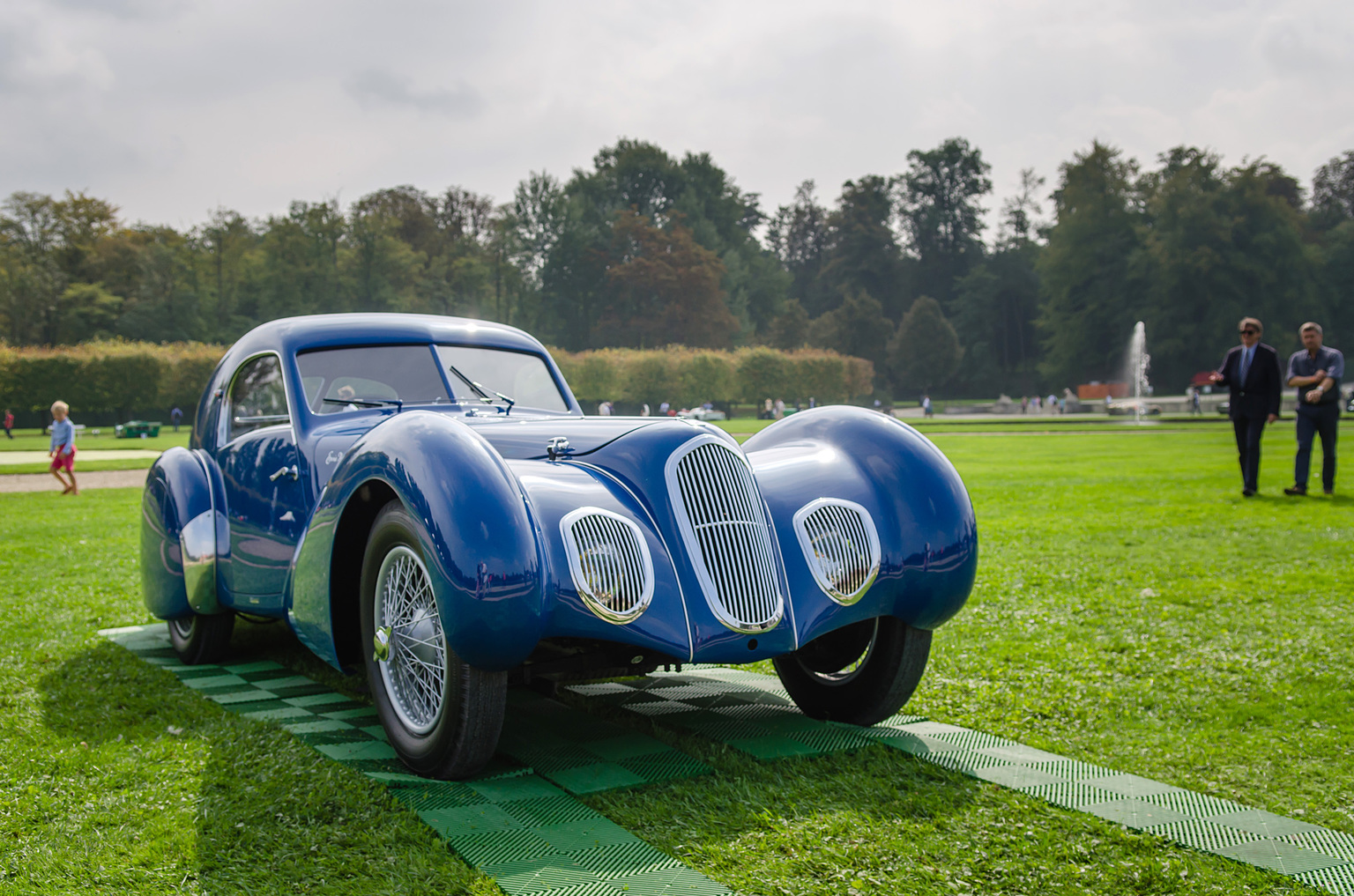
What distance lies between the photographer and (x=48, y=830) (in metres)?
3.27

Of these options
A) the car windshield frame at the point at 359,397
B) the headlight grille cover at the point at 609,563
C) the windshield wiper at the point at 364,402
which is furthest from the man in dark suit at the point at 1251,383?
the headlight grille cover at the point at 609,563

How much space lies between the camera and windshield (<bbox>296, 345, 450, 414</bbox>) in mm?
5445

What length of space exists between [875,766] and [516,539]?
5.30ft

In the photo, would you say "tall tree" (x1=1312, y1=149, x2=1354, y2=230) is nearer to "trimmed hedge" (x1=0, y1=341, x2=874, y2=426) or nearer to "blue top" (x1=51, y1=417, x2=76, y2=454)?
"trimmed hedge" (x1=0, y1=341, x2=874, y2=426)

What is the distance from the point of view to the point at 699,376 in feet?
214

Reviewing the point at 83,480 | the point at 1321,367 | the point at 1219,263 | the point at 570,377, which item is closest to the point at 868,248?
the point at 1219,263

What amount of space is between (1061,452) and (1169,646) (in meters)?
19.8

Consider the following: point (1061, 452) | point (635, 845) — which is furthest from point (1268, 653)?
point (1061, 452)

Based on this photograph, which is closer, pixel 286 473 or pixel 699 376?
pixel 286 473

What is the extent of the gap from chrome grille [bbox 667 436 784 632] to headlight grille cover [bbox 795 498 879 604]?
253mm

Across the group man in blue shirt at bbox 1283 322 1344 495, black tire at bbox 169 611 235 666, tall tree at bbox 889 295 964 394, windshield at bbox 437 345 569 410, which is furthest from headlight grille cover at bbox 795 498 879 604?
tall tree at bbox 889 295 964 394

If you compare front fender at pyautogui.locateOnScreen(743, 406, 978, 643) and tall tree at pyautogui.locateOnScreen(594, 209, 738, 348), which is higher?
tall tree at pyautogui.locateOnScreen(594, 209, 738, 348)

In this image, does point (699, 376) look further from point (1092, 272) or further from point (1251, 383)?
point (1251, 383)

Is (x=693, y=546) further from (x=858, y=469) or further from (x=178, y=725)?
(x=178, y=725)
